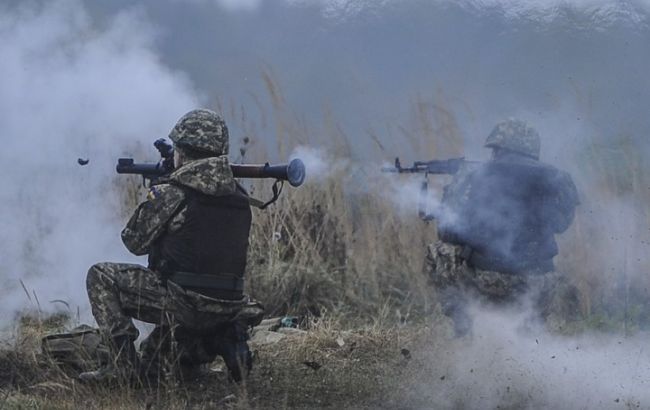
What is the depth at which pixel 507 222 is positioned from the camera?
26.0 ft

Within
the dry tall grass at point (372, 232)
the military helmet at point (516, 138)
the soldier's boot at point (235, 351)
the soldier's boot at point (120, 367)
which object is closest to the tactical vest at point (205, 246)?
the soldier's boot at point (235, 351)

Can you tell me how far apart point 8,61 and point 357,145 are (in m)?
3.81

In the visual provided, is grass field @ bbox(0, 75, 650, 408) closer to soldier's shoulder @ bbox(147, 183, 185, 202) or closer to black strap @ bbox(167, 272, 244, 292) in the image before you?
black strap @ bbox(167, 272, 244, 292)

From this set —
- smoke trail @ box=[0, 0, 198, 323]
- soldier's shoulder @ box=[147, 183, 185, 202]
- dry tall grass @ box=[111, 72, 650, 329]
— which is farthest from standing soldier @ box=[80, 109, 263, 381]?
dry tall grass @ box=[111, 72, 650, 329]

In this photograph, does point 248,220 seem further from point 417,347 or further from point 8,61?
point 8,61

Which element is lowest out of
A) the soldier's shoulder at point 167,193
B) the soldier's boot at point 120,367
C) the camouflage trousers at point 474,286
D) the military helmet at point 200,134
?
the soldier's boot at point 120,367

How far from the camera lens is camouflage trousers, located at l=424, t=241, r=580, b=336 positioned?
7938mm

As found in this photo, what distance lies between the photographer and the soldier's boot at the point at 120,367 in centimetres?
630

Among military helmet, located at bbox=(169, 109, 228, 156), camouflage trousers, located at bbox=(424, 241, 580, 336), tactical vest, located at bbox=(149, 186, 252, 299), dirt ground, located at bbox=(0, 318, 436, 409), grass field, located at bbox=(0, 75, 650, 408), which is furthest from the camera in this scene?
camouflage trousers, located at bbox=(424, 241, 580, 336)

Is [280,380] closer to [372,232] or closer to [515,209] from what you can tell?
[515,209]

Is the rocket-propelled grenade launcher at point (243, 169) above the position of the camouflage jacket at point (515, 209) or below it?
above

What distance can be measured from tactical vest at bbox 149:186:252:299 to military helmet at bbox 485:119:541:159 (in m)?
2.26

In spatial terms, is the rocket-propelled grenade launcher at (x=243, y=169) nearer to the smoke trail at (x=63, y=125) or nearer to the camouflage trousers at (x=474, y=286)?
the smoke trail at (x=63, y=125)

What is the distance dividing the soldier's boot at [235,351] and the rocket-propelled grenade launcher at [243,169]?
838 millimetres
